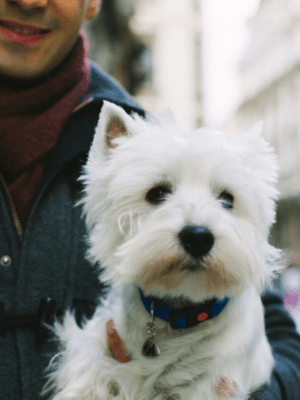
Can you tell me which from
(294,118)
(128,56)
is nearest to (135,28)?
(128,56)

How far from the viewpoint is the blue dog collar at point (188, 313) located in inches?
68.8

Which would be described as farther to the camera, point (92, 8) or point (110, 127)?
point (92, 8)

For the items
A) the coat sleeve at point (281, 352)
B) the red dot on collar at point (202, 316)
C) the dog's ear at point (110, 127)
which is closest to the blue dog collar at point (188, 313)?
the red dot on collar at point (202, 316)

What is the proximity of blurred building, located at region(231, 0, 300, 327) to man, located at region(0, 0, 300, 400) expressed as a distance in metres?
28.3

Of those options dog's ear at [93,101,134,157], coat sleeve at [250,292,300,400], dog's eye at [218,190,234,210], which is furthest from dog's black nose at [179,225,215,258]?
coat sleeve at [250,292,300,400]

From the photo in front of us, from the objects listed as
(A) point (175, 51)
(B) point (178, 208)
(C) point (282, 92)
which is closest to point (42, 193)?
(B) point (178, 208)

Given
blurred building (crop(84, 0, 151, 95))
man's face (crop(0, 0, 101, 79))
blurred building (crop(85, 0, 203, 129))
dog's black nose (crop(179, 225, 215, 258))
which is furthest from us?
blurred building (crop(85, 0, 203, 129))

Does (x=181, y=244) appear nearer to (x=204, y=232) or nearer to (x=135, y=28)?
(x=204, y=232)

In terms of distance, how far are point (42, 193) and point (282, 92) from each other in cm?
3642

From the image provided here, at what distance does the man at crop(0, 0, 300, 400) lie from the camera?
1.93m

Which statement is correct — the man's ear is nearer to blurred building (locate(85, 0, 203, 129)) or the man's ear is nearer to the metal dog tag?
the metal dog tag

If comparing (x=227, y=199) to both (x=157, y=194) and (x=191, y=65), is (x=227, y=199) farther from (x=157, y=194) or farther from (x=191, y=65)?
(x=191, y=65)

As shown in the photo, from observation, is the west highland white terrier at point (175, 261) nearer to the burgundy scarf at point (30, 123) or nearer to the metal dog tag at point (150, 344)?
the metal dog tag at point (150, 344)

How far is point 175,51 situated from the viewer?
3155 centimetres
